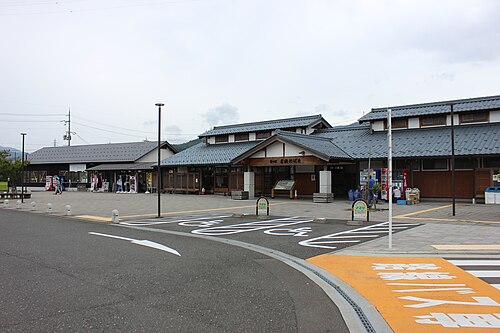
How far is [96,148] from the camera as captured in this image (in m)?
50.1

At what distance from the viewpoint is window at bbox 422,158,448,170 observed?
24466 mm

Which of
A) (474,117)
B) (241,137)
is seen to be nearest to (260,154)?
(241,137)

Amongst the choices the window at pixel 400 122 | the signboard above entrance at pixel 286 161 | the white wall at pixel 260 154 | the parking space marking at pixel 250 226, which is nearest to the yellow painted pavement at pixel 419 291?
the parking space marking at pixel 250 226

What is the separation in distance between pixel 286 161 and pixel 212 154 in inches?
420

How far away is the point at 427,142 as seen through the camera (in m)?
25.0

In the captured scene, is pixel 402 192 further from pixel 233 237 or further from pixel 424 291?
pixel 424 291

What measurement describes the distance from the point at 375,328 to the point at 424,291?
1901 mm

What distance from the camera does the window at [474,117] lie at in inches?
988

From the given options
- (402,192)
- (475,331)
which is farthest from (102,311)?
(402,192)

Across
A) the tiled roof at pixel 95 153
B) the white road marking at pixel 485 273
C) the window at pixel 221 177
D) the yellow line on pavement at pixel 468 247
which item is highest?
the tiled roof at pixel 95 153

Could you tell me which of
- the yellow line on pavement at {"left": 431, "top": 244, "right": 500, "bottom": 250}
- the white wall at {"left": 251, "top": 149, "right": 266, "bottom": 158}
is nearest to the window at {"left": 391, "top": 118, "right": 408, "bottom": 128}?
the white wall at {"left": 251, "top": 149, "right": 266, "bottom": 158}

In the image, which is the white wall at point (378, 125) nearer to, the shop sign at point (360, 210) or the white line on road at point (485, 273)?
the shop sign at point (360, 210)

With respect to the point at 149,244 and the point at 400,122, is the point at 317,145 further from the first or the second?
the point at 149,244

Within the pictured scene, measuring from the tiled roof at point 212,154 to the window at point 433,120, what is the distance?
46.0ft
